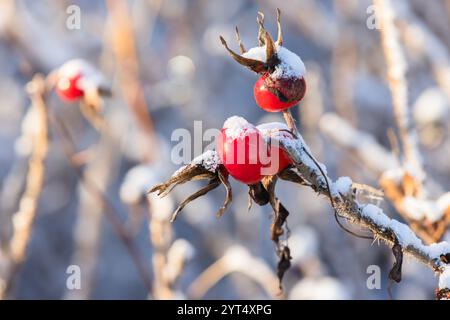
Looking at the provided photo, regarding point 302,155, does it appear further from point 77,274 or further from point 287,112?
point 77,274

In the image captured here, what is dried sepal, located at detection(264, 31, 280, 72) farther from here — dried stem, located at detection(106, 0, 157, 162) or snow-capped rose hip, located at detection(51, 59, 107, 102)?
dried stem, located at detection(106, 0, 157, 162)

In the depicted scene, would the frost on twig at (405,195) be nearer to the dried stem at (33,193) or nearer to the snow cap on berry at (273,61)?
the snow cap on berry at (273,61)

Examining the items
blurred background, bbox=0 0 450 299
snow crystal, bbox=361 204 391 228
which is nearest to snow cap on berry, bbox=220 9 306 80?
snow crystal, bbox=361 204 391 228

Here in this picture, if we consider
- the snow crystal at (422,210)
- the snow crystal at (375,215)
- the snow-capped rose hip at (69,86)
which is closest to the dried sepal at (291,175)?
the snow crystal at (375,215)

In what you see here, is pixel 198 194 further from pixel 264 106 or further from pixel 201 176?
pixel 264 106

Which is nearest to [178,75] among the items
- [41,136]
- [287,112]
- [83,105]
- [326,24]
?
[326,24]

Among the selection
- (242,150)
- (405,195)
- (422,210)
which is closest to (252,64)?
(242,150)
